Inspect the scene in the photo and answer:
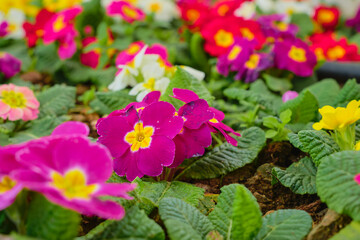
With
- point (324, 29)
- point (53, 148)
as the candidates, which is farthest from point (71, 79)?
point (324, 29)

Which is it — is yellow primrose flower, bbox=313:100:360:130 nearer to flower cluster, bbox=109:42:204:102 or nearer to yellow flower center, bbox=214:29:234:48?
flower cluster, bbox=109:42:204:102

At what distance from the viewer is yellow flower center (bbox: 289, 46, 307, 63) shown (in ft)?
5.96

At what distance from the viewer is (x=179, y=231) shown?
29.7 inches

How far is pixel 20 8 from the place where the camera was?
2869mm

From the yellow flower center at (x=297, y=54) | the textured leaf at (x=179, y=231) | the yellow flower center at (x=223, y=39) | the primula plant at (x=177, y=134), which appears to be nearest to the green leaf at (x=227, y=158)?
the primula plant at (x=177, y=134)

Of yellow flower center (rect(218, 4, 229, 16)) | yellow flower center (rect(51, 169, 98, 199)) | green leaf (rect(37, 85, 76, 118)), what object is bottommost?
green leaf (rect(37, 85, 76, 118))

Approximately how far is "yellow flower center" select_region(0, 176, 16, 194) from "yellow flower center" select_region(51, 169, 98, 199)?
0.34 ft

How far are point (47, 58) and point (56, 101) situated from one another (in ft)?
2.32

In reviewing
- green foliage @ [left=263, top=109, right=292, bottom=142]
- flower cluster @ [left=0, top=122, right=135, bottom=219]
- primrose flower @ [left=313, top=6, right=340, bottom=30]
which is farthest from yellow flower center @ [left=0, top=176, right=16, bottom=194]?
primrose flower @ [left=313, top=6, right=340, bottom=30]

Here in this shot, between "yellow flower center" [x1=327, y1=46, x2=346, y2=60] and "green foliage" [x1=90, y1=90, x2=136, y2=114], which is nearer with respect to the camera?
"green foliage" [x1=90, y1=90, x2=136, y2=114]

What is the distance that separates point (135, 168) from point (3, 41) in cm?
181

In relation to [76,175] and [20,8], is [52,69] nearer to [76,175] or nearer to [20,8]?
[20,8]

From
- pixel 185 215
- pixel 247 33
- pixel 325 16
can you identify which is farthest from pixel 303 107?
pixel 325 16

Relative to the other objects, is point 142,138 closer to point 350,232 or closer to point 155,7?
point 350,232
